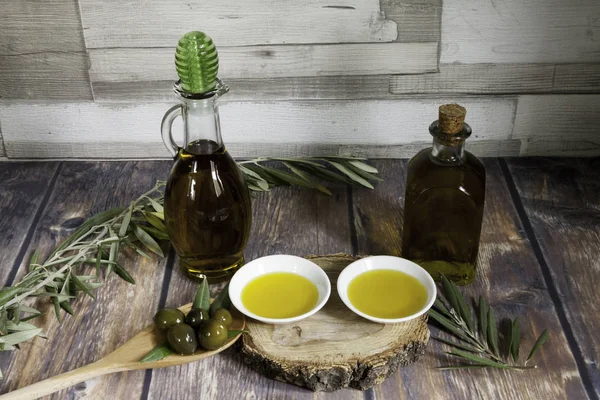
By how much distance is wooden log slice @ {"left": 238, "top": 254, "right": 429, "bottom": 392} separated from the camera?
0.94m

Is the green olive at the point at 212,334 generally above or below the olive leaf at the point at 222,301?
above

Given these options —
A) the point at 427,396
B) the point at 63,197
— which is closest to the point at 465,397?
the point at 427,396

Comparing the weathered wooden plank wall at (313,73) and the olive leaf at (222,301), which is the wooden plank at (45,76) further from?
the olive leaf at (222,301)

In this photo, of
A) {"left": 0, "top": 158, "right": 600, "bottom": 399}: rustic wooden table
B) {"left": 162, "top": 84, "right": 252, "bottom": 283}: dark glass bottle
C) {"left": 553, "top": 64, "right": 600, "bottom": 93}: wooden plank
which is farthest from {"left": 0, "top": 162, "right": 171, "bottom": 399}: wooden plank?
{"left": 553, "top": 64, "right": 600, "bottom": 93}: wooden plank

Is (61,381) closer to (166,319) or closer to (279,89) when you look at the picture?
(166,319)

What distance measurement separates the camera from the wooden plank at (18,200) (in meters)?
1.23

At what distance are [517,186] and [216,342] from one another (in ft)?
2.24

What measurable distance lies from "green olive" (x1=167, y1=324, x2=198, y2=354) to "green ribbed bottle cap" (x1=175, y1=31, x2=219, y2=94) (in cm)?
31

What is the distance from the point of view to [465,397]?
0.94 m

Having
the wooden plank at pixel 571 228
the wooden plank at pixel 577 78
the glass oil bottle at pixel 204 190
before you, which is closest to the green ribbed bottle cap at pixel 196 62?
the glass oil bottle at pixel 204 190

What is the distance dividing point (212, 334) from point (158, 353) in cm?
7

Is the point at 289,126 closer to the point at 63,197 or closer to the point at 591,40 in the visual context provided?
the point at 63,197

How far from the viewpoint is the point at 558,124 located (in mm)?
1443

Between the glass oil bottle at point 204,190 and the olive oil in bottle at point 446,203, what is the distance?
0.82ft
